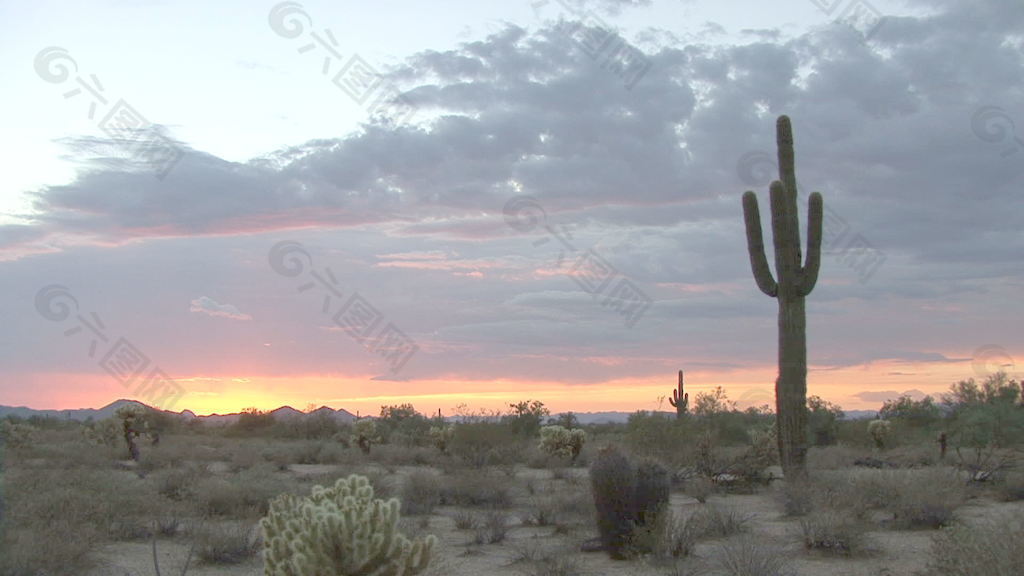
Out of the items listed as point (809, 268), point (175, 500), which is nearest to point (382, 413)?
point (175, 500)

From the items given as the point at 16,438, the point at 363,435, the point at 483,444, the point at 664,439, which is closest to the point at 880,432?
the point at 664,439

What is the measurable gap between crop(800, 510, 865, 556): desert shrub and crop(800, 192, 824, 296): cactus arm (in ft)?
19.4

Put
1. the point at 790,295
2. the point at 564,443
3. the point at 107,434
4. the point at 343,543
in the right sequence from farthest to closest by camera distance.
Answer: the point at 107,434 < the point at 564,443 < the point at 790,295 < the point at 343,543

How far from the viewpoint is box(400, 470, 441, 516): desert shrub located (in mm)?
17531

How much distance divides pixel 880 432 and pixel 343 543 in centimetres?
2864

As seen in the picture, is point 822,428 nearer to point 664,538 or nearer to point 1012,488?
point 1012,488

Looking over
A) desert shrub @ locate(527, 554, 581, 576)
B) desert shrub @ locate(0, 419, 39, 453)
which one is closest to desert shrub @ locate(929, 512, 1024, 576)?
desert shrub @ locate(527, 554, 581, 576)

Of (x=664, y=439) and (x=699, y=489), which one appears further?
(x=664, y=439)

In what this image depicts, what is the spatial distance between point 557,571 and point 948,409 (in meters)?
33.7

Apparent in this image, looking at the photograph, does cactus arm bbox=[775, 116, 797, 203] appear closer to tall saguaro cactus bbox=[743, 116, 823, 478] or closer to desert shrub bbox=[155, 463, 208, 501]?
tall saguaro cactus bbox=[743, 116, 823, 478]

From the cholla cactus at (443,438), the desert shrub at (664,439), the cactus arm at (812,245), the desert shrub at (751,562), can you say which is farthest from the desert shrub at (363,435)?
the desert shrub at (751,562)

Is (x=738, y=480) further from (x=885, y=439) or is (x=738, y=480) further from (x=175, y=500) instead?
(x=885, y=439)

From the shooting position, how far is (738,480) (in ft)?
66.8

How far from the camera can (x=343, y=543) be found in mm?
6723
